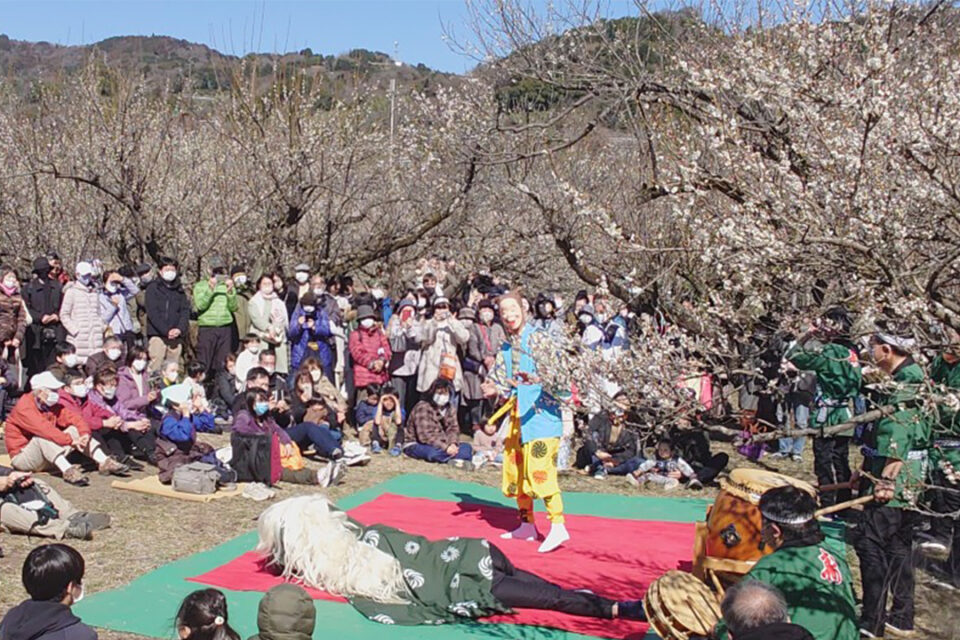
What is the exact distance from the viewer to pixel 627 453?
1091cm

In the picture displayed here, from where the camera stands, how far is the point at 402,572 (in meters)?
6.46

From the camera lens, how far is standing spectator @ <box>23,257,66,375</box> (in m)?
11.4

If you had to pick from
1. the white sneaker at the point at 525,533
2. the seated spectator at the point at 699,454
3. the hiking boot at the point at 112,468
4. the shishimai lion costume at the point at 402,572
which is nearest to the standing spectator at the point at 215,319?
the hiking boot at the point at 112,468

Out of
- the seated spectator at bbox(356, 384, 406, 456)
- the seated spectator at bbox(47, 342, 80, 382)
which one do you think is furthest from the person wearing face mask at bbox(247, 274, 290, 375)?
the seated spectator at bbox(47, 342, 80, 382)

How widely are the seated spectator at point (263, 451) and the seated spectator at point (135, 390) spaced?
3.35 ft

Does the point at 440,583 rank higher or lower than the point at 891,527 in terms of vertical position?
lower

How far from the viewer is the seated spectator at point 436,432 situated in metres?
11.1

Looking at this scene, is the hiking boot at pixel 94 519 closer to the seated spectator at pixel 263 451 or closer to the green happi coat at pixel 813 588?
the seated spectator at pixel 263 451

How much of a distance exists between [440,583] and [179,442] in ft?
13.4

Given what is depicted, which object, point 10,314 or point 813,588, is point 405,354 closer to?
point 10,314

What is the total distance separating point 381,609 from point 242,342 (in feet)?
22.4

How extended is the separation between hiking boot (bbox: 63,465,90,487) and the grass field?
73 mm

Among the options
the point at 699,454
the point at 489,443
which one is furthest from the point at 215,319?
the point at 699,454

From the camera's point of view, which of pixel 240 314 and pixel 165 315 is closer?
pixel 165 315
